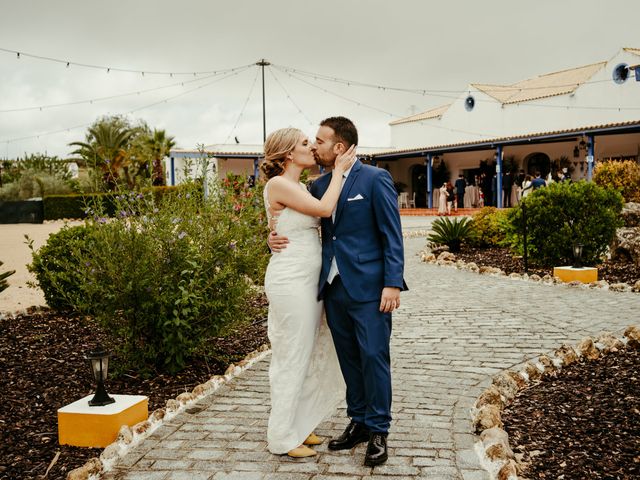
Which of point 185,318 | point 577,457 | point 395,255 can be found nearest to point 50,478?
point 185,318

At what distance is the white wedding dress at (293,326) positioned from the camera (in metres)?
3.35

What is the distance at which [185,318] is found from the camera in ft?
15.5

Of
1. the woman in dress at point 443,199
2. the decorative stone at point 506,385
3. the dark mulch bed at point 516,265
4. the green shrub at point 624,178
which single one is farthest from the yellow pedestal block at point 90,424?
the woman in dress at point 443,199

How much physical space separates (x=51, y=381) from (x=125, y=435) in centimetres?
168

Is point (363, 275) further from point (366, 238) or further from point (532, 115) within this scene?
point (532, 115)

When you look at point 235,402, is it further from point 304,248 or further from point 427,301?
point 427,301

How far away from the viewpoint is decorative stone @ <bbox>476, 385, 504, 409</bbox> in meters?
3.95

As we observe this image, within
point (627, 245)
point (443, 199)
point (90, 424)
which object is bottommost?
point (90, 424)

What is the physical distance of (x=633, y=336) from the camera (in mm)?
5477

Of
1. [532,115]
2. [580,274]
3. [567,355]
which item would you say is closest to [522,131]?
[532,115]

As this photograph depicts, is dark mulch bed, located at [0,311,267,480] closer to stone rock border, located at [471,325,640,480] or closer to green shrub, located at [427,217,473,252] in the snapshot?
stone rock border, located at [471,325,640,480]

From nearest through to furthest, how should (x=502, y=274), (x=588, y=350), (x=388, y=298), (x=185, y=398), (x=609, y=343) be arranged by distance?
(x=388, y=298) < (x=185, y=398) < (x=588, y=350) < (x=609, y=343) < (x=502, y=274)

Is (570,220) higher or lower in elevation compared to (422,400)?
higher

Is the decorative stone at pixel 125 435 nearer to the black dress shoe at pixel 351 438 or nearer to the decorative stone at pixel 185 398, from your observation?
the decorative stone at pixel 185 398
